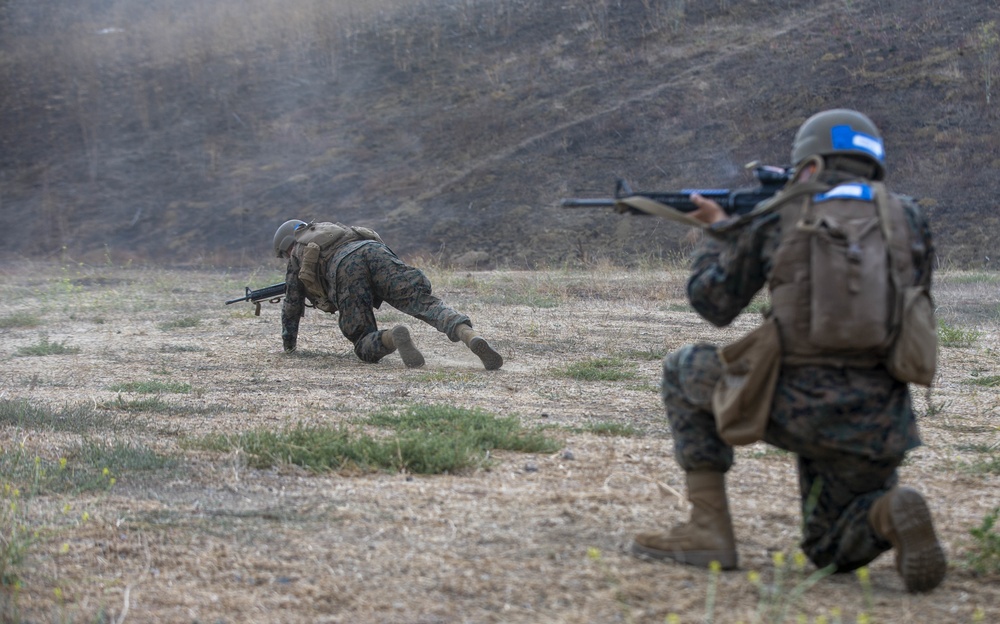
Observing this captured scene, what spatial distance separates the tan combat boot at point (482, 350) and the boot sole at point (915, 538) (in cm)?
516

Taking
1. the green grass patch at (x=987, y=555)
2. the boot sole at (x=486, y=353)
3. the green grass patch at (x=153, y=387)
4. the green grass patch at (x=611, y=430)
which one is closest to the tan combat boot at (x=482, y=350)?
the boot sole at (x=486, y=353)

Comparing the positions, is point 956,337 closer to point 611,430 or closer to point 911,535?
point 611,430

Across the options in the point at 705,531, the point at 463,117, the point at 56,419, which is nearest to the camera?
the point at 705,531

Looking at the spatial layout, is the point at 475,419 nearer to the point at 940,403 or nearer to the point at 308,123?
the point at 940,403

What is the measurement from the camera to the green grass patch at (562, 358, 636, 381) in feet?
25.7

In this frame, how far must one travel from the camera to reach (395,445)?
198 inches

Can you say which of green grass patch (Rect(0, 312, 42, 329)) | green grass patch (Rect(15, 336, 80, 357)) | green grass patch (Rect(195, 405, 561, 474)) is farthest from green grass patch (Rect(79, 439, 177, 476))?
green grass patch (Rect(0, 312, 42, 329))

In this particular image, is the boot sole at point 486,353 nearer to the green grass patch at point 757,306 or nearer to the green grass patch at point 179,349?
the green grass patch at point 179,349

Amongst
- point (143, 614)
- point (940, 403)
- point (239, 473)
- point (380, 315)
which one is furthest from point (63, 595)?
point (380, 315)

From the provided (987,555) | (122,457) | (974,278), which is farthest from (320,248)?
(974,278)

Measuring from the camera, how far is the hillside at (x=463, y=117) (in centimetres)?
2198

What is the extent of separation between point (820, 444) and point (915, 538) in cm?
36

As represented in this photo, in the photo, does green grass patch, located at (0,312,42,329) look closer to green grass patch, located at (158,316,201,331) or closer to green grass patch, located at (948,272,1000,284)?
green grass patch, located at (158,316,201,331)

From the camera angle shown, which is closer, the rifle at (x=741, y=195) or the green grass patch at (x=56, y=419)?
the rifle at (x=741, y=195)
